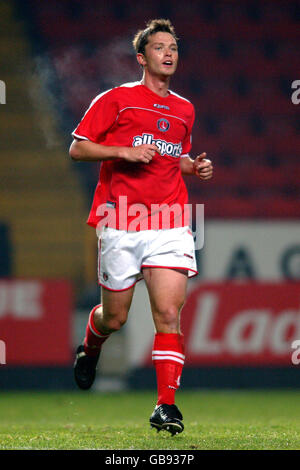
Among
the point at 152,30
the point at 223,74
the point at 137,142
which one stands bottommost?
the point at 137,142

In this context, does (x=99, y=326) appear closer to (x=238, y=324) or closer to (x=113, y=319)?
(x=113, y=319)

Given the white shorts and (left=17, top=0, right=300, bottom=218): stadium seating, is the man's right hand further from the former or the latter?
(left=17, top=0, right=300, bottom=218): stadium seating

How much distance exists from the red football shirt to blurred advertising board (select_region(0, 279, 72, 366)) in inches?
159

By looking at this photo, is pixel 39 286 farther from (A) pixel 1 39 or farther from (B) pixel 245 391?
(A) pixel 1 39

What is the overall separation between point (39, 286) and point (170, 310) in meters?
4.39

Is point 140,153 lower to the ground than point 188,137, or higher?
lower

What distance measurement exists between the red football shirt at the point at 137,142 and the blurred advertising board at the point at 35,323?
13.2 ft

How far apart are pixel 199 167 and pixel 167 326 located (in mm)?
889

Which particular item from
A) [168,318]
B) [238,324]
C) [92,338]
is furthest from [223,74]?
[168,318]

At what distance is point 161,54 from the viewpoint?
4.41m

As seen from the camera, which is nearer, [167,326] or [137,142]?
[167,326]

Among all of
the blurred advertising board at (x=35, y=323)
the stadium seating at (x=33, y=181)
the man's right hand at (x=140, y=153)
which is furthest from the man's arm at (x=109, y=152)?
the stadium seating at (x=33, y=181)

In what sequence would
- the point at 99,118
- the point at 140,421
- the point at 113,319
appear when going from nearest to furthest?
the point at 99,118 < the point at 113,319 < the point at 140,421
